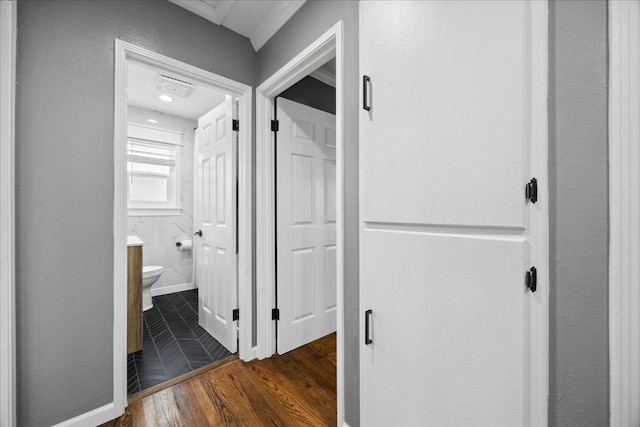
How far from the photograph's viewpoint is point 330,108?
8.87ft

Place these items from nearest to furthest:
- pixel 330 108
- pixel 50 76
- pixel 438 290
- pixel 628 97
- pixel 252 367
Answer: pixel 628 97
pixel 438 290
pixel 50 76
pixel 252 367
pixel 330 108

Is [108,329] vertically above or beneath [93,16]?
beneath

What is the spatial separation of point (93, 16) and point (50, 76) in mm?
431

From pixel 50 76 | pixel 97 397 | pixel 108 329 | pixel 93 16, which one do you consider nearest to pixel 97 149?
pixel 50 76

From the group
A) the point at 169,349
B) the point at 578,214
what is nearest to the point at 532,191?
the point at 578,214

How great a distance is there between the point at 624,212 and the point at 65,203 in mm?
2227

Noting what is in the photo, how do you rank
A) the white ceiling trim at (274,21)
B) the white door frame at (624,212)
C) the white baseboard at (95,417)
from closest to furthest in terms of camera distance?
the white door frame at (624,212) → the white baseboard at (95,417) → the white ceiling trim at (274,21)

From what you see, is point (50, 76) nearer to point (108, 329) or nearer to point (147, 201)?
point (108, 329)

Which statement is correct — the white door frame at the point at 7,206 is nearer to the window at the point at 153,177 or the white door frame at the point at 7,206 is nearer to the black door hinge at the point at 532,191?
the black door hinge at the point at 532,191

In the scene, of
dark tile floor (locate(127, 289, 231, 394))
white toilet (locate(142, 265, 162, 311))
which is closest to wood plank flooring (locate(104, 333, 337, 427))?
dark tile floor (locate(127, 289, 231, 394))

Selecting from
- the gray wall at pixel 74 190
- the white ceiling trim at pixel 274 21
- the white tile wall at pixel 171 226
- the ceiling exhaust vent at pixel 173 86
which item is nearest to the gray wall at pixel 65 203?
the gray wall at pixel 74 190

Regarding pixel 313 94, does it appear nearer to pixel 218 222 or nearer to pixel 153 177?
pixel 218 222

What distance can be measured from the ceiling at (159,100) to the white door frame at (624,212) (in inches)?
110

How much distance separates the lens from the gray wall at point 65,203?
1297 millimetres
